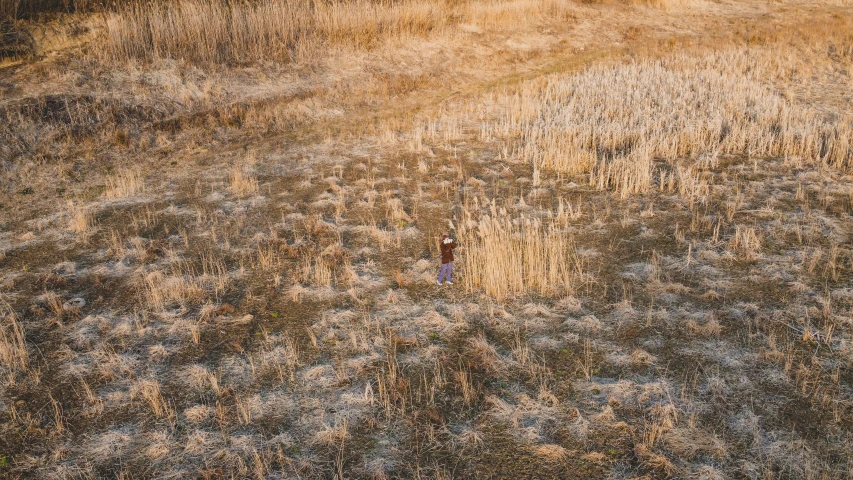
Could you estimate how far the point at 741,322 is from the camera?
809 cm

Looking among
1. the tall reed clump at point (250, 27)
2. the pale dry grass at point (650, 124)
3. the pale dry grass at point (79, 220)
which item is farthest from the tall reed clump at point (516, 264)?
the tall reed clump at point (250, 27)

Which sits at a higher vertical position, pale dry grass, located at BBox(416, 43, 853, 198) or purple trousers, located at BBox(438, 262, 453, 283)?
pale dry grass, located at BBox(416, 43, 853, 198)

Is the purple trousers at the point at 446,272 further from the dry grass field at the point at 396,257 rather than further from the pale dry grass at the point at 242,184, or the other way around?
the pale dry grass at the point at 242,184

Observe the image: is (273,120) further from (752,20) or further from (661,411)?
(752,20)

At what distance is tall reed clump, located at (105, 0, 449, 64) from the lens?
17500 millimetres

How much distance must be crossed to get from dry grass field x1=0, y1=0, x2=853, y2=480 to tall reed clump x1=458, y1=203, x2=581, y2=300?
57 millimetres

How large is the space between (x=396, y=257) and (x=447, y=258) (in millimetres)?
1469

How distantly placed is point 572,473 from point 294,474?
2.72 meters

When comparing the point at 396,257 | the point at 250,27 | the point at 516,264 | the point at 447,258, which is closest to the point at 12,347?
the point at 396,257

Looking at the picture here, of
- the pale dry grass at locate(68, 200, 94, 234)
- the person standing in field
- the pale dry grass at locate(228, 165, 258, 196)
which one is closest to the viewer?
the person standing in field

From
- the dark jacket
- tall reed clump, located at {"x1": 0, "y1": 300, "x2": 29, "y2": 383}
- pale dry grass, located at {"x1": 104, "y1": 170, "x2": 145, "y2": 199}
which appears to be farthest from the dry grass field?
the dark jacket

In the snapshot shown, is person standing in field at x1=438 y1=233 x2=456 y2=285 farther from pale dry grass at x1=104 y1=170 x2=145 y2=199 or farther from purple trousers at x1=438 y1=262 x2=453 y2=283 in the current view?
pale dry grass at x1=104 y1=170 x2=145 y2=199

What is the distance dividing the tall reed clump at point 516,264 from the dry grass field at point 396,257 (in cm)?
6

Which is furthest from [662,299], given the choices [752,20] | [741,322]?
[752,20]
